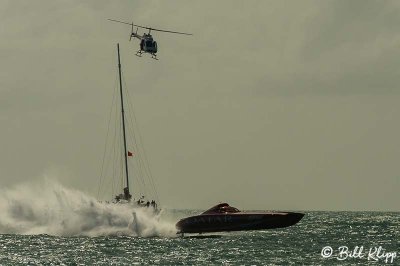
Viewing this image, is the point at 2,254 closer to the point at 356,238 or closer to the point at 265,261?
the point at 265,261

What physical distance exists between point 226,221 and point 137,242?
27.4ft

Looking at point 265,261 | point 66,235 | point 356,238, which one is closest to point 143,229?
point 66,235

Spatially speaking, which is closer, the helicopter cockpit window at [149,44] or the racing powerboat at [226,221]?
the racing powerboat at [226,221]

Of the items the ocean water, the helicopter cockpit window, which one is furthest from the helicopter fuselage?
the ocean water

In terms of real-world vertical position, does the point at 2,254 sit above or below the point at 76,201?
below

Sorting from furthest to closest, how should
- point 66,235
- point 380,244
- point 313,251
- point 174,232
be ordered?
point 66,235, point 174,232, point 380,244, point 313,251

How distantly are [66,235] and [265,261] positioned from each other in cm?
3744

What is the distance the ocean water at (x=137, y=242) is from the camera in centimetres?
7244

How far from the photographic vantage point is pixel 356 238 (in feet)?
325

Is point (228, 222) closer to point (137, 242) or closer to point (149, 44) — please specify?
point (137, 242)
